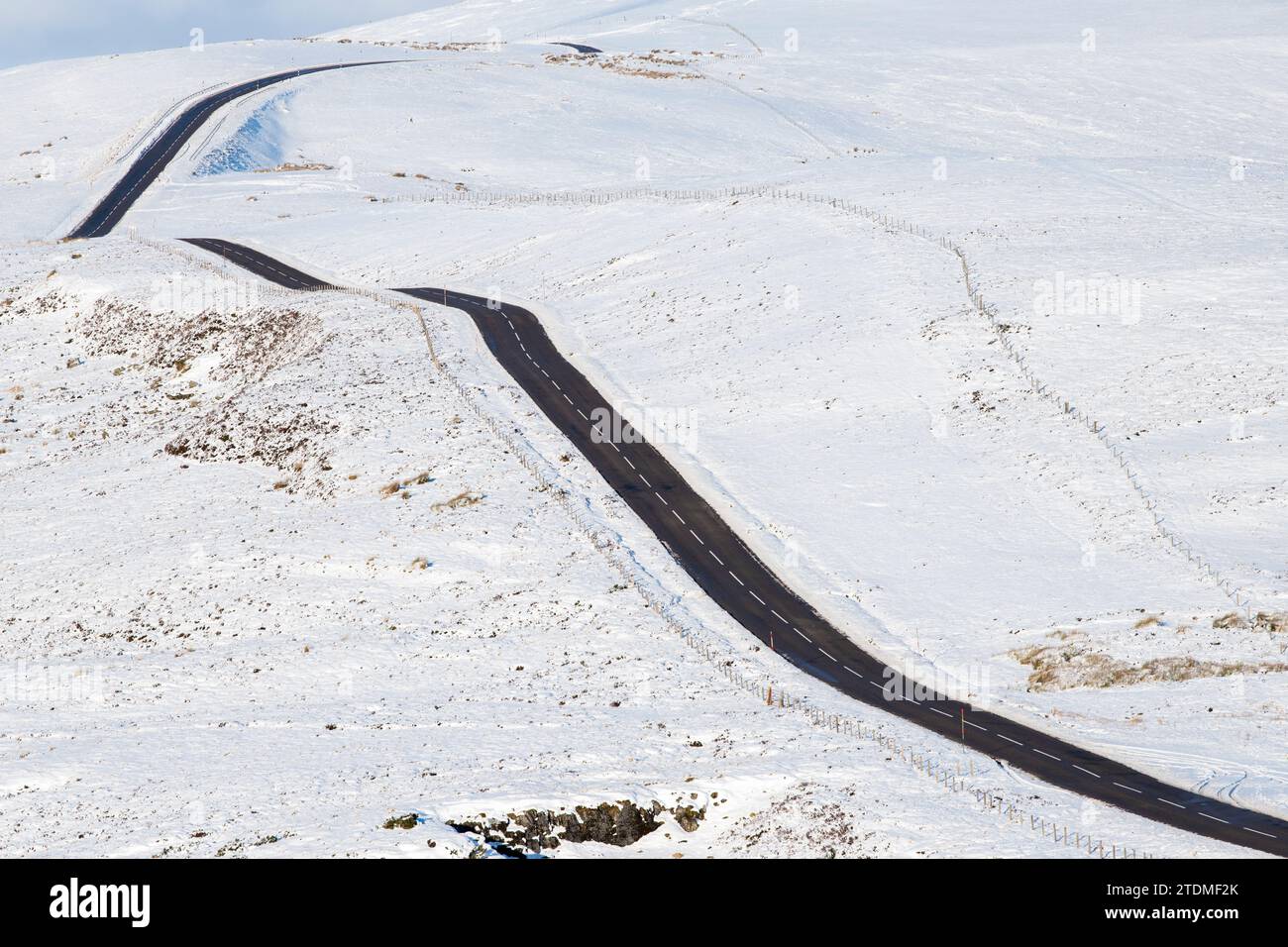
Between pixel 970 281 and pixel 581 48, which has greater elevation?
pixel 581 48

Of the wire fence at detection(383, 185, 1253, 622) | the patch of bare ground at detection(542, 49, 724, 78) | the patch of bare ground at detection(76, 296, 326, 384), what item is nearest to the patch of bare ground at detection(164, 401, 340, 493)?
the patch of bare ground at detection(76, 296, 326, 384)

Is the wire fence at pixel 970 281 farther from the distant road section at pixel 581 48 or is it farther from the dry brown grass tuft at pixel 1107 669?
the distant road section at pixel 581 48

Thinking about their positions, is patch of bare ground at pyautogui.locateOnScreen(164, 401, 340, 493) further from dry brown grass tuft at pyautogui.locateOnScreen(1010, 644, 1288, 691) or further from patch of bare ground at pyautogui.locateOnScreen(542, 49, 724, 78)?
patch of bare ground at pyautogui.locateOnScreen(542, 49, 724, 78)

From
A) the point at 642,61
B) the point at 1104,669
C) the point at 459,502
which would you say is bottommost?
the point at 1104,669

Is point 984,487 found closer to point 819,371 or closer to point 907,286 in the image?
point 819,371

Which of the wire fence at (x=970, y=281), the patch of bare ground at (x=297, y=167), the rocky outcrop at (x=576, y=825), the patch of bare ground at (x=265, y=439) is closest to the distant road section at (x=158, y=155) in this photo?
the patch of bare ground at (x=297, y=167)

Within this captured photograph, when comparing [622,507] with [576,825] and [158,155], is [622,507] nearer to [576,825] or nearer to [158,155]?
[576,825]

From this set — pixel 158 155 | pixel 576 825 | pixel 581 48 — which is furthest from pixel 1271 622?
pixel 581 48
